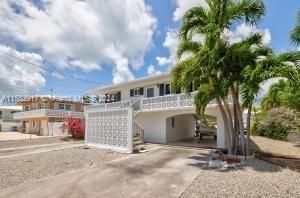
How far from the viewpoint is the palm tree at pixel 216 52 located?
36.4 ft

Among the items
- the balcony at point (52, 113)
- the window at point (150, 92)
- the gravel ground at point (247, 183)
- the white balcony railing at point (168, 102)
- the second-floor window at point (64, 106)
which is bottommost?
the gravel ground at point (247, 183)

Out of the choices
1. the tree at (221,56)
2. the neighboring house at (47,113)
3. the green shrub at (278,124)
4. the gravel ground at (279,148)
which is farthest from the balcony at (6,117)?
the gravel ground at (279,148)

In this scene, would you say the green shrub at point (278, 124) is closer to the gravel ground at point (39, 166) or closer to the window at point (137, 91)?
the window at point (137, 91)

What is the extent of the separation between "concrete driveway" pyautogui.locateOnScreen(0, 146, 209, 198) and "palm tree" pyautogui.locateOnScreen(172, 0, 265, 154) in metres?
3.74

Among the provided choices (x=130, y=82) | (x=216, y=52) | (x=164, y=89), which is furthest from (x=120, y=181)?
(x=130, y=82)

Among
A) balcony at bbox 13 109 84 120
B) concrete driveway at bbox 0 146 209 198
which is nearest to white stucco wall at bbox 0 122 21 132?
balcony at bbox 13 109 84 120

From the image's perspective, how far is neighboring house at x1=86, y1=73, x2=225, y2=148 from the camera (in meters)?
18.1

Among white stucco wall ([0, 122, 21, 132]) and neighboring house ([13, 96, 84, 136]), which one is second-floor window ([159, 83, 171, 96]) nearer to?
neighboring house ([13, 96, 84, 136])

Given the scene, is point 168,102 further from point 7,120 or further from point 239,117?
point 7,120

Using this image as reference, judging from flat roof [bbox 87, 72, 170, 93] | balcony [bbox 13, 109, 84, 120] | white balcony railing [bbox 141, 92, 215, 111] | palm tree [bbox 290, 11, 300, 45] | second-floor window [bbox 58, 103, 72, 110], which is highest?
palm tree [bbox 290, 11, 300, 45]

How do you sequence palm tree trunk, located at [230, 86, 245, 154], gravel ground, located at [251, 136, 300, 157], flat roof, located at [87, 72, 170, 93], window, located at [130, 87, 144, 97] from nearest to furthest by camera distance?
palm tree trunk, located at [230, 86, 245, 154] < gravel ground, located at [251, 136, 300, 157] < flat roof, located at [87, 72, 170, 93] < window, located at [130, 87, 144, 97]

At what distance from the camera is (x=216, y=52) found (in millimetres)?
11055

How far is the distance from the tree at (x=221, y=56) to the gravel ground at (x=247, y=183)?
9.06 ft

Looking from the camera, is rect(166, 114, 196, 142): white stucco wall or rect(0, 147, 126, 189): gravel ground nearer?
rect(0, 147, 126, 189): gravel ground
